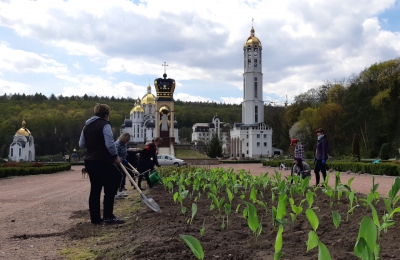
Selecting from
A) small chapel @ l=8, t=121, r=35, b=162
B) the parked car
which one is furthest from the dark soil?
small chapel @ l=8, t=121, r=35, b=162

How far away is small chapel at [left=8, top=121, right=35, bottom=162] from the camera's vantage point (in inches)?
2004

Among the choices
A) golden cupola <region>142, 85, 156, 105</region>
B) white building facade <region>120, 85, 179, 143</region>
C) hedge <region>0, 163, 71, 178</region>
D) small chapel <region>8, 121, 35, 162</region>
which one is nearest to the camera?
hedge <region>0, 163, 71, 178</region>

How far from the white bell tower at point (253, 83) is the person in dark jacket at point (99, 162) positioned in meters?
68.6

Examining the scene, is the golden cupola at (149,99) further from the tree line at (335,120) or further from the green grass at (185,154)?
the green grass at (185,154)

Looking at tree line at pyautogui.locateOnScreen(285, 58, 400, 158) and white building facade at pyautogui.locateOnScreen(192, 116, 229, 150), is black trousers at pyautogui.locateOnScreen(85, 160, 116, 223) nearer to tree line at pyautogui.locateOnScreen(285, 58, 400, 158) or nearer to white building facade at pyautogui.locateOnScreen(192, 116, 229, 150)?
tree line at pyautogui.locateOnScreen(285, 58, 400, 158)

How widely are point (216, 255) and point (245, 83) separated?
238 feet

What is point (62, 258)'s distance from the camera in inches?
165

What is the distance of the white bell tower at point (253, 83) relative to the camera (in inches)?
2923

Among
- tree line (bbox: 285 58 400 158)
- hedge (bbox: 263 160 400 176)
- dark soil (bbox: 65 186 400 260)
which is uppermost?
tree line (bbox: 285 58 400 158)

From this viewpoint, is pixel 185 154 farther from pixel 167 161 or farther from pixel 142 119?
pixel 142 119

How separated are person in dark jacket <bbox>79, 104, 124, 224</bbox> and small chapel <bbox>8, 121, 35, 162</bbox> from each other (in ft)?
160

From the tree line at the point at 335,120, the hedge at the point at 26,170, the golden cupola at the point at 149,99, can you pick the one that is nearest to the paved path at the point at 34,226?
the hedge at the point at 26,170

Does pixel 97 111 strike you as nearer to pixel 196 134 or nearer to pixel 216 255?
pixel 216 255

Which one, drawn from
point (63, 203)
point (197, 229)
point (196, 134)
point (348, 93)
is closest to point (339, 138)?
point (348, 93)
